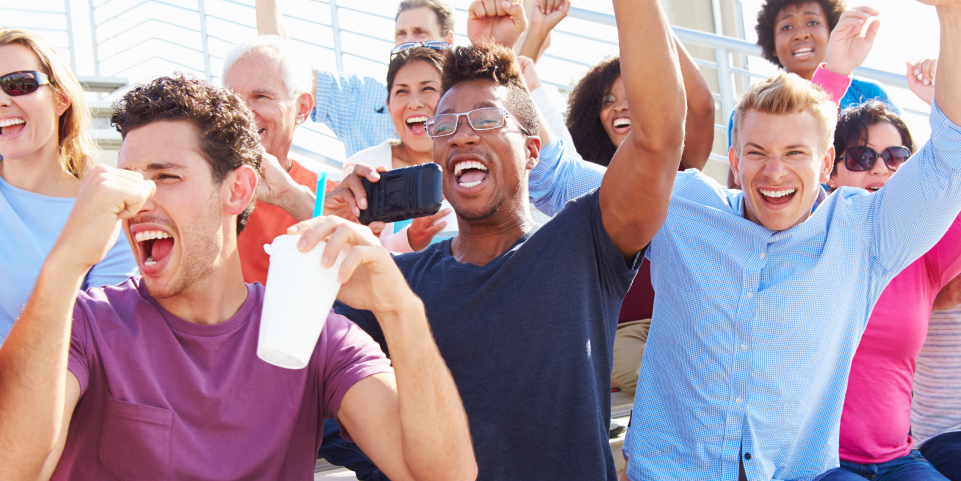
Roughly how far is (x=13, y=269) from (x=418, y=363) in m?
1.58

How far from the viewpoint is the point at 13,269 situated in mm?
2328

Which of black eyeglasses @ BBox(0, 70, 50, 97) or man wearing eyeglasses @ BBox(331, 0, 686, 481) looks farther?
black eyeglasses @ BBox(0, 70, 50, 97)

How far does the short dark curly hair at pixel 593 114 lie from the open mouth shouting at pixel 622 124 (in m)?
0.13

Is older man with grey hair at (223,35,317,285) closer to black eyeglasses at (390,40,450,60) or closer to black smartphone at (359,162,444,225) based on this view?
black eyeglasses at (390,40,450,60)

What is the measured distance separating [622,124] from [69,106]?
235cm

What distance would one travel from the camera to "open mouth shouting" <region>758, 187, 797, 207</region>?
2.36 meters

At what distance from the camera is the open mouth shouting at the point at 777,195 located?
2.36 meters

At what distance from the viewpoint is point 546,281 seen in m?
2.04

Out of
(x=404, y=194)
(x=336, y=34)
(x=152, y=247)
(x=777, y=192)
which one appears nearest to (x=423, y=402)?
(x=404, y=194)

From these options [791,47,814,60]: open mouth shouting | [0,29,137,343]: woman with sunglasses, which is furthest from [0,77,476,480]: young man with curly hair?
[791,47,814,60]: open mouth shouting

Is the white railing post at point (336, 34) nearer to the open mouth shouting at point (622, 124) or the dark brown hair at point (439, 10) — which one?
the dark brown hair at point (439, 10)

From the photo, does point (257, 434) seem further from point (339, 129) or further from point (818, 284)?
point (339, 129)

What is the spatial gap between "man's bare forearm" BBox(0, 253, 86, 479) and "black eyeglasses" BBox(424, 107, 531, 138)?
3.84ft

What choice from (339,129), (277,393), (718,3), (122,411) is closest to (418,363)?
(277,393)
